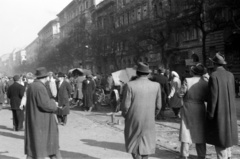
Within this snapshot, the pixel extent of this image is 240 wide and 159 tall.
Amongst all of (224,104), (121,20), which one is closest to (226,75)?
(224,104)

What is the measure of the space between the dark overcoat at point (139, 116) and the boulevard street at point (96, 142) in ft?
5.79

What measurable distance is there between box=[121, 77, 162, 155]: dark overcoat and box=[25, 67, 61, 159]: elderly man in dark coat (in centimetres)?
145

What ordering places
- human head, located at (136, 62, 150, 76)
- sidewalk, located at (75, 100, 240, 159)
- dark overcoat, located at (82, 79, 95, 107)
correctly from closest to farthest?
human head, located at (136, 62, 150, 76), sidewalk, located at (75, 100, 240, 159), dark overcoat, located at (82, 79, 95, 107)

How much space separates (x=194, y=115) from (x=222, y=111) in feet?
1.86

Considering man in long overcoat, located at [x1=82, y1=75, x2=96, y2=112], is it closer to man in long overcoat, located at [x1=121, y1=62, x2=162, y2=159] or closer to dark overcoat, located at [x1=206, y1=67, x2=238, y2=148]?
dark overcoat, located at [x1=206, y1=67, x2=238, y2=148]

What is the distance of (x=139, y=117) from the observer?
5223 millimetres

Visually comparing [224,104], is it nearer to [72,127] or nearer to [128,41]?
[72,127]

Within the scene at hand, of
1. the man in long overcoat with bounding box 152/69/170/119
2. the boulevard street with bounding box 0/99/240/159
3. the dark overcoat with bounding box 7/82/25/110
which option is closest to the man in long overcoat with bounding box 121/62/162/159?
the boulevard street with bounding box 0/99/240/159

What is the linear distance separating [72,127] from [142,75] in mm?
6607

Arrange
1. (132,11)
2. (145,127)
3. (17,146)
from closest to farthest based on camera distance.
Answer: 1. (145,127)
2. (17,146)
3. (132,11)

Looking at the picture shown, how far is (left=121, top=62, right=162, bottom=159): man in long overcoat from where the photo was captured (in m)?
5.20

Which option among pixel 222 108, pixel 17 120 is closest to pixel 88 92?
pixel 17 120

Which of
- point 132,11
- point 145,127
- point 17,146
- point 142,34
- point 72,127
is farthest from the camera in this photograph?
point 132,11

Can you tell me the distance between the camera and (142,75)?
17.7 ft
